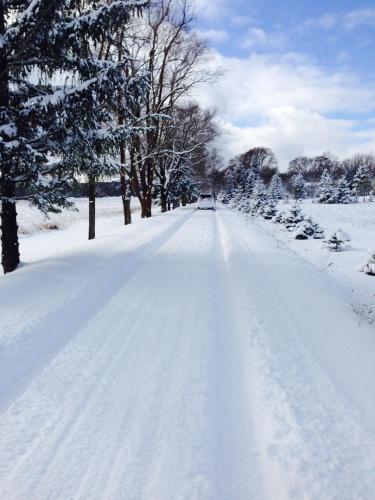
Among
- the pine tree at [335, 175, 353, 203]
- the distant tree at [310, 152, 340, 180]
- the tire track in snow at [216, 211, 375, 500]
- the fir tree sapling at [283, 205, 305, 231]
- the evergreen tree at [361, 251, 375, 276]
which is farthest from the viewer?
the distant tree at [310, 152, 340, 180]

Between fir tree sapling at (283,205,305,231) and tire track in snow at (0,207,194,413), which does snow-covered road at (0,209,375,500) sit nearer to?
tire track in snow at (0,207,194,413)

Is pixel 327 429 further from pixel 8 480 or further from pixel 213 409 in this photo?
pixel 8 480

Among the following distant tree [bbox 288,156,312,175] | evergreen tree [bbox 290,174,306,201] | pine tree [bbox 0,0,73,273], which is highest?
distant tree [bbox 288,156,312,175]

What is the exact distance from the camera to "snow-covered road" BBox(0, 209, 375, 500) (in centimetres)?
174

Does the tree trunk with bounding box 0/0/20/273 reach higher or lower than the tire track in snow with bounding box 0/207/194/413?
higher

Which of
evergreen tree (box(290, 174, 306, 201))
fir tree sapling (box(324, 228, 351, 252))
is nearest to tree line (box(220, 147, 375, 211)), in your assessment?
evergreen tree (box(290, 174, 306, 201))

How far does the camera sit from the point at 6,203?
645cm

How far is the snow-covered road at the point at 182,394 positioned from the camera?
1.74 meters

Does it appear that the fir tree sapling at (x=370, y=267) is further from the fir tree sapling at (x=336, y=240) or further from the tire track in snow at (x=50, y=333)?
the tire track in snow at (x=50, y=333)

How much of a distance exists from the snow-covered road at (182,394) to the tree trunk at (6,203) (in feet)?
7.21

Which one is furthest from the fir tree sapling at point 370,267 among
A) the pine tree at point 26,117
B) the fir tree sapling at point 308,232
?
the pine tree at point 26,117

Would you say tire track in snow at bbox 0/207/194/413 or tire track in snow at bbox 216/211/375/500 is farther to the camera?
tire track in snow at bbox 0/207/194/413

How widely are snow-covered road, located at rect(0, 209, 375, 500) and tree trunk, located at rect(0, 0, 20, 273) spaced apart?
86.5 inches

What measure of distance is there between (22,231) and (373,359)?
23.6 m
